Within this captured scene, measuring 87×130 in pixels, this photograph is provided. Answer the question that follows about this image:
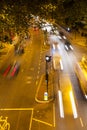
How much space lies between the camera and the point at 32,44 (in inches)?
2965

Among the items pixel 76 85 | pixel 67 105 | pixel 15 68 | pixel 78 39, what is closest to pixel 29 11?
pixel 67 105

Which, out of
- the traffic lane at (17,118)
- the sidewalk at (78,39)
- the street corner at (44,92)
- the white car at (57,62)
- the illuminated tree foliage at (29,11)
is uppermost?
the illuminated tree foliage at (29,11)

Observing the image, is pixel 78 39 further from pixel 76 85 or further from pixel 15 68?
pixel 76 85

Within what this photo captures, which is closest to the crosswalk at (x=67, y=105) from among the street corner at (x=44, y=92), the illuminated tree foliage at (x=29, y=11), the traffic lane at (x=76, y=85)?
the traffic lane at (x=76, y=85)

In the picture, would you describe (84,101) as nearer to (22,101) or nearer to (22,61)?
(22,101)

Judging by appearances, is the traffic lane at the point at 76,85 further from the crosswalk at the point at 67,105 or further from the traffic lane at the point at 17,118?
the traffic lane at the point at 17,118

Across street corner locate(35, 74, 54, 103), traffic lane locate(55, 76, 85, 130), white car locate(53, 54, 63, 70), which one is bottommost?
white car locate(53, 54, 63, 70)

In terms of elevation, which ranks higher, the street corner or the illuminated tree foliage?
the illuminated tree foliage

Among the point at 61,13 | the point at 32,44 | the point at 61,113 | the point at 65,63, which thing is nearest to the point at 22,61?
the point at 65,63

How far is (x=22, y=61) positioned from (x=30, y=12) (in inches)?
1839

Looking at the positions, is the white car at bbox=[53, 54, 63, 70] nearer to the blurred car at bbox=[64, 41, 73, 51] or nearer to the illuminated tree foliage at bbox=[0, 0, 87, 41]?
the blurred car at bbox=[64, 41, 73, 51]

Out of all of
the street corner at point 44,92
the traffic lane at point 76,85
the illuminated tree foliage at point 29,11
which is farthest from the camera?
the street corner at point 44,92

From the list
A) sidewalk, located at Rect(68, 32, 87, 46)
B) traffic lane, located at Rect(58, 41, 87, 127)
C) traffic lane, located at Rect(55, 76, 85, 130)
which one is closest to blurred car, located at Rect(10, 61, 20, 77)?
traffic lane, located at Rect(58, 41, 87, 127)

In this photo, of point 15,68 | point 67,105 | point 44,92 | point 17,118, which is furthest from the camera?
point 15,68
